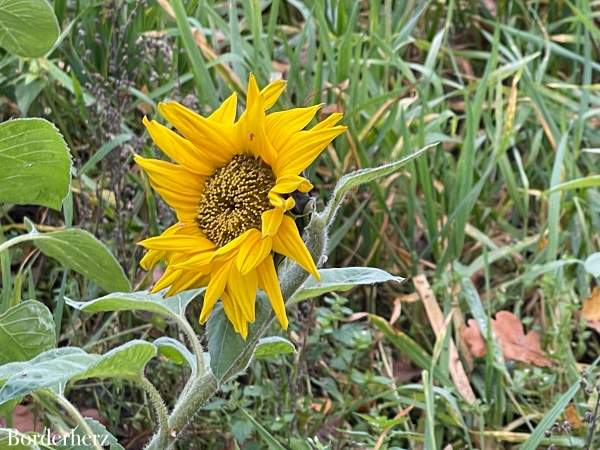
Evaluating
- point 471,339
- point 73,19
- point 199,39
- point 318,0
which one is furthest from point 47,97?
point 471,339

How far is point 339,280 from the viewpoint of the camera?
1.14 meters

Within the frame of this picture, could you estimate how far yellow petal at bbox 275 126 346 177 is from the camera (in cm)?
102

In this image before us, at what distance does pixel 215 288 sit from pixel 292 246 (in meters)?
0.09

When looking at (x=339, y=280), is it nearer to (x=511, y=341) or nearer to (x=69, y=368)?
(x=69, y=368)

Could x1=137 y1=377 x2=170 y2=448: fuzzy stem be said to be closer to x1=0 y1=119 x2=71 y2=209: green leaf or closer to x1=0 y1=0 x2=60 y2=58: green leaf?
x1=0 y1=119 x2=71 y2=209: green leaf

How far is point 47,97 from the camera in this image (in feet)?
7.25

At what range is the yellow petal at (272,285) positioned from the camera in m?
1.01

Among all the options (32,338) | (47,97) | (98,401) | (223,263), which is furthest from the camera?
(47,97)

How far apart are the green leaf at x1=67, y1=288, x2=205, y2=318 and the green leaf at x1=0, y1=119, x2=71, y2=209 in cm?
24

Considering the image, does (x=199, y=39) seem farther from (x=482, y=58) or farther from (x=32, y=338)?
(x=32, y=338)

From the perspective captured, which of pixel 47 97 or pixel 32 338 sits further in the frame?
pixel 47 97

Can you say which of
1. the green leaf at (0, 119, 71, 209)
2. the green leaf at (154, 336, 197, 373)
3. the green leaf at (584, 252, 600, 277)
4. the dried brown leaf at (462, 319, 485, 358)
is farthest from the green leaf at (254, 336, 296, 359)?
the dried brown leaf at (462, 319, 485, 358)

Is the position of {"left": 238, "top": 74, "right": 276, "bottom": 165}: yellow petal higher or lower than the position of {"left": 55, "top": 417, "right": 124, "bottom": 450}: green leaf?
higher

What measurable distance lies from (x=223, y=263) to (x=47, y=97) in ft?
4.26
